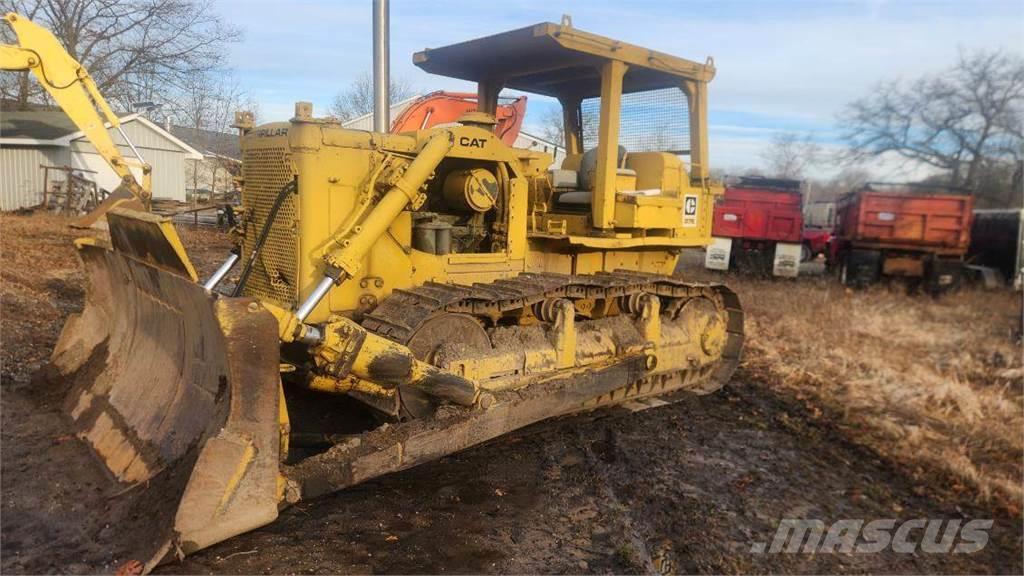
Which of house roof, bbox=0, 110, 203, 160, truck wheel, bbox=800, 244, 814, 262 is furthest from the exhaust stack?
house roof, bbox=0, 110, 203, 160

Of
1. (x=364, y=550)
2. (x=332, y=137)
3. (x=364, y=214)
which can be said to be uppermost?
(x=332, y=137)

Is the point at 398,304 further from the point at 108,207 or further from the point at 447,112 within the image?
the point at 447,112

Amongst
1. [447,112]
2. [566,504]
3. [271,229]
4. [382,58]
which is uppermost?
[382,58]

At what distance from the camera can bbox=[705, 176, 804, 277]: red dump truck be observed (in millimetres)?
15992

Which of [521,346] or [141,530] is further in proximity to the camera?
[521,346]

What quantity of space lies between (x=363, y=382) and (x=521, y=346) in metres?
1.19

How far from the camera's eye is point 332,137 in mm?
4254

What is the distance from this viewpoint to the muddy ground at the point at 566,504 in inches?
133

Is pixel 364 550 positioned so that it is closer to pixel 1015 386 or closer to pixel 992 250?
pixel 1015 386

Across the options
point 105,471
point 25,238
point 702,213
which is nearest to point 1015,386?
point 702,213

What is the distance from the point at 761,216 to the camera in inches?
639

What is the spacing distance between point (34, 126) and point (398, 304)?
26.4 metres

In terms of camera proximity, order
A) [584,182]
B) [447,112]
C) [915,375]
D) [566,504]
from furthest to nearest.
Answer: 1. [915,375]
2. [447,112]
3. [584,182]
4. [566,504]

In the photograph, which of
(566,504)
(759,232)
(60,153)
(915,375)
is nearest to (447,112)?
(566,504)
